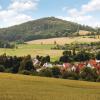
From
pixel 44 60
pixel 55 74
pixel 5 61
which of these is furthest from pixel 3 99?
pixel 44 60

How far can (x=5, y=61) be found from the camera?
4496 inches

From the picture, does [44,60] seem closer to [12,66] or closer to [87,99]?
[12,66]

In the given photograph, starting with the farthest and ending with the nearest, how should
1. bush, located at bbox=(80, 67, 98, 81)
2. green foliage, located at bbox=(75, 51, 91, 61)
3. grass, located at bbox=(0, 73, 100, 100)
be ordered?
green foliage, located at bbox=(75, 51, 91, 61) → bush, located at bbox=(80, 67, 98, 81) → grass, located at bbox=(0, 73, 100, 100)

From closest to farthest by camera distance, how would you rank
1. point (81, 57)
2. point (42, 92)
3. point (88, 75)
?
point (42, 92) → point (88, 75) → point (81, 57)

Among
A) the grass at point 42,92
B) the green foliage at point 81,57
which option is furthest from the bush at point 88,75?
the green foliage at point 81,57

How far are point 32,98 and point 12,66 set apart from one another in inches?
3321

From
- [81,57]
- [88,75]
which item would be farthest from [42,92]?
[81,57]

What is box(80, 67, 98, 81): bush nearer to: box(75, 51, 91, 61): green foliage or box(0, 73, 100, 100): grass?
box(0, 73, 100, 100): grass

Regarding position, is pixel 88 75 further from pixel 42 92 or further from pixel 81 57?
pixel 81 57

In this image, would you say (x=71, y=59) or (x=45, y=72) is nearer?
(x=45, y=72)

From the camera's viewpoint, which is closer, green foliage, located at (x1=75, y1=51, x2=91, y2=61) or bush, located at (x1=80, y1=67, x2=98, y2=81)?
bush, located at (x1=80, y1=67, x2=98, y2=81)

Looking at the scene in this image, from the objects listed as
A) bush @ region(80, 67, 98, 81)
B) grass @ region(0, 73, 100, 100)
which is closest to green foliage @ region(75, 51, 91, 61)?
bush @ region(80, 67, 98, 81)

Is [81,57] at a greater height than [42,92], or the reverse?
[42,92]

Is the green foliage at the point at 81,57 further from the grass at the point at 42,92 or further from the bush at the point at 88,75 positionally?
the grass at the point at 42,92
